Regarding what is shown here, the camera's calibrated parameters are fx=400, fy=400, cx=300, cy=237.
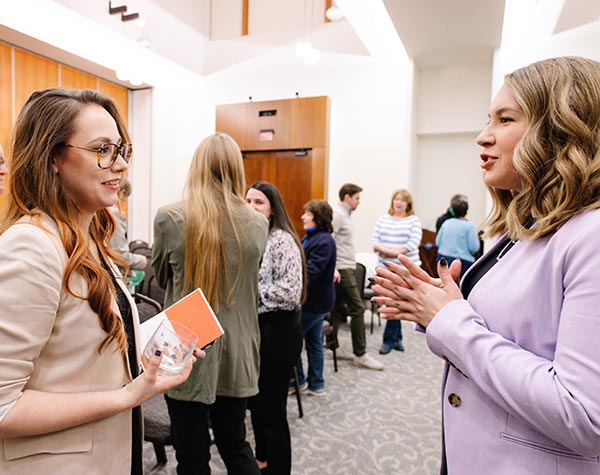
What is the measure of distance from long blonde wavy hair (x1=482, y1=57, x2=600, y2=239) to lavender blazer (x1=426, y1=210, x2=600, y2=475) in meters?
0.05

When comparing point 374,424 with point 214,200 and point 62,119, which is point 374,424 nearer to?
point 214,200

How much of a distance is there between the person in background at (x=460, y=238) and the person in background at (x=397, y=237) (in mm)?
541

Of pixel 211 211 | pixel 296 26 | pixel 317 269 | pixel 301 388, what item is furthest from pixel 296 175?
pixel 211 211

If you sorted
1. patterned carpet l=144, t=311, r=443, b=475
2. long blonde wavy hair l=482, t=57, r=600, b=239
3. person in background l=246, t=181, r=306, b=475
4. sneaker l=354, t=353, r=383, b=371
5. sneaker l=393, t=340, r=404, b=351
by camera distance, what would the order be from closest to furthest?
long blonde wavy hair l=482, t=57, r=600, b=239 → person in background l=246, t=181, r=306, b=475 → patterned carpet l=144, t=311, r=443, b=475 → sneaker l=354, t=353, r=383, b=371 → sneaker l=393, t=340, r=404, b=351

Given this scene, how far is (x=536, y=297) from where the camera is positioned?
77cm

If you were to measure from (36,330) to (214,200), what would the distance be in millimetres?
882

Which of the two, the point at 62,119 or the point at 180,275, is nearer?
the point at 62,119

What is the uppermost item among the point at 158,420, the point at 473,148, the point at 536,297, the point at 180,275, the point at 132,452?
the point at 473,148

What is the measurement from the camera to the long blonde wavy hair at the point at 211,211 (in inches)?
59.9

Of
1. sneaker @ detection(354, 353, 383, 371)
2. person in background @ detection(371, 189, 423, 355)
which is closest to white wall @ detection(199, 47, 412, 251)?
person in background @ detection(371, 189, 423, 355)

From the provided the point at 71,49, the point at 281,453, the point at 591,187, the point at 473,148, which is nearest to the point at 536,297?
the point at 591,187

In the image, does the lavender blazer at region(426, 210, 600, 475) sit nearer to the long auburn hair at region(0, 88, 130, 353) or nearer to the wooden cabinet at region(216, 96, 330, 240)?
the long auburn hair at region(0, 88, 130, 353)

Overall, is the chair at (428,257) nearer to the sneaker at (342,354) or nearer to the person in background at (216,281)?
the sneaker at (342,354)

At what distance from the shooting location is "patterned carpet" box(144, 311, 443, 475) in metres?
2.37
